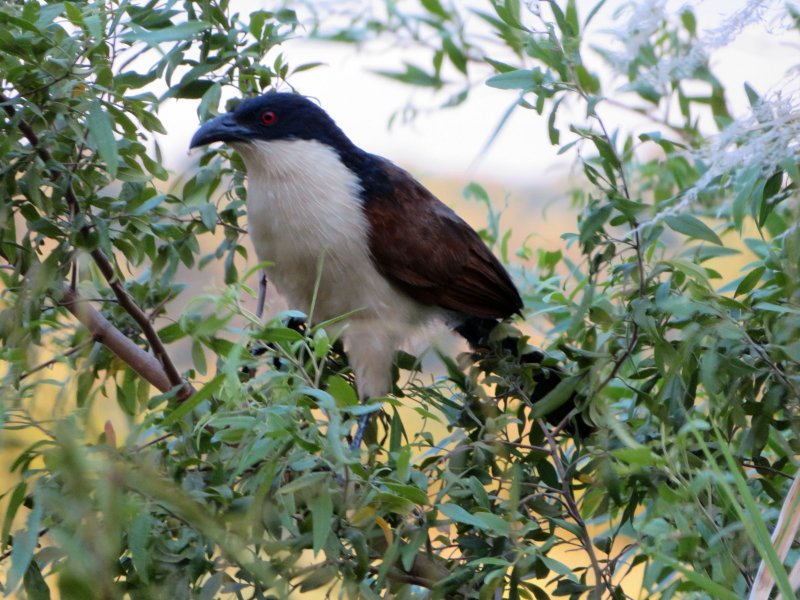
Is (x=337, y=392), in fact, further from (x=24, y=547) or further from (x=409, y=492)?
(x=24, y=547)

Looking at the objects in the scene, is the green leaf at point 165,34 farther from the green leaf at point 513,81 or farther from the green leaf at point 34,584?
the green leaf at point 34,584

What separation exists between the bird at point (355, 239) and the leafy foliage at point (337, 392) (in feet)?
0.45

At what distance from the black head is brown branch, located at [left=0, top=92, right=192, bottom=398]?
1.05ft

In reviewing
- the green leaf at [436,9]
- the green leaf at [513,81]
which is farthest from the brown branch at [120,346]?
the green leaf at [436,9]

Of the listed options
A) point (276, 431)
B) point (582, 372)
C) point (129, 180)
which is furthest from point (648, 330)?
point (129, 180)

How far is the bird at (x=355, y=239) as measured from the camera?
1.34 meters

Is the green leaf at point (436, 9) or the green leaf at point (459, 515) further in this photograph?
the green leaf at point (436, 9)

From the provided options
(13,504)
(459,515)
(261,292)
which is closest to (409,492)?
(459,515)

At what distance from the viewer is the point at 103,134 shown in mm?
913

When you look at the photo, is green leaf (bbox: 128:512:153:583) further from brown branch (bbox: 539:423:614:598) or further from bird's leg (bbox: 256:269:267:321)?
bird's leg (bbox: 256:269:267:321)

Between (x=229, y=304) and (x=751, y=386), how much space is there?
0.52 meters

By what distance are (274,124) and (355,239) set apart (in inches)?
7.5

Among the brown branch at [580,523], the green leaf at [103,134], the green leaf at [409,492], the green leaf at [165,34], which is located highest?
the green leaf at [165,34]

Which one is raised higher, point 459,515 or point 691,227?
point 691,227
